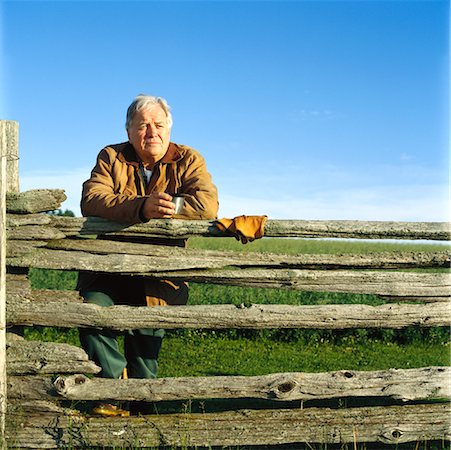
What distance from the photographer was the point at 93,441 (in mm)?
5023

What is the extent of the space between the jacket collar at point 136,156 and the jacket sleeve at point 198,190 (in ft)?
0.32

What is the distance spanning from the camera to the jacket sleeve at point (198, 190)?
204 inches

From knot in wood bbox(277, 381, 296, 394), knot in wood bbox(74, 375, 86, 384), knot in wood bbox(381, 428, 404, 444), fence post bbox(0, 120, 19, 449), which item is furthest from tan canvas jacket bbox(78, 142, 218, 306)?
knot in wood bbox(381, 428, 404, 444)

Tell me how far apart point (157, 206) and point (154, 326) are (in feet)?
2.92

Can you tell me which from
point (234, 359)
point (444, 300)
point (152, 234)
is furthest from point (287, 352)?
point (152, 234)

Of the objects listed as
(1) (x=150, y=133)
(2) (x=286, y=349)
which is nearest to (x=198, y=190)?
(1) (x=150, y=133)

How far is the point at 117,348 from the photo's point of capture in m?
5.20

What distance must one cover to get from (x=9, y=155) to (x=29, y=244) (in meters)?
0.69

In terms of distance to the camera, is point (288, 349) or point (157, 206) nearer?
point (157, 206)

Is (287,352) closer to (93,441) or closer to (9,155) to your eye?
(93,441)

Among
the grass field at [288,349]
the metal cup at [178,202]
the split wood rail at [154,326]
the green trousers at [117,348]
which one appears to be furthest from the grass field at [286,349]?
the metal cup at [178,202]

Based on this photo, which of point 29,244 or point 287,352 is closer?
point 29,244

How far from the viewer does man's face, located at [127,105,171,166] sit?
539 cm

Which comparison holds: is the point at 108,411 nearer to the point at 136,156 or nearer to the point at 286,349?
the point at 136,156
